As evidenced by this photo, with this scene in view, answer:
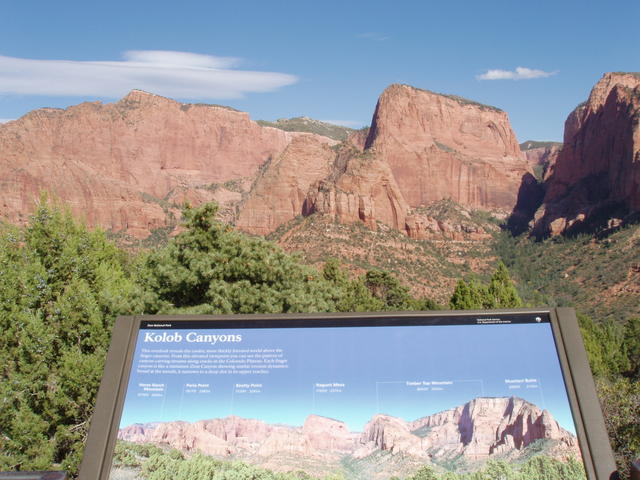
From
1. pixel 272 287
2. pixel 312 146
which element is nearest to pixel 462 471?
pixel 272 287

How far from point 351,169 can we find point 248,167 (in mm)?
97636

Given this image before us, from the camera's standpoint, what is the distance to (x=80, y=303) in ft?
36.7

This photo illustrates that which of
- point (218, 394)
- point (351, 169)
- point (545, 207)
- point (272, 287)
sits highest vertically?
point (545, 207)

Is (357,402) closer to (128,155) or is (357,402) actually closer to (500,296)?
(500,296)

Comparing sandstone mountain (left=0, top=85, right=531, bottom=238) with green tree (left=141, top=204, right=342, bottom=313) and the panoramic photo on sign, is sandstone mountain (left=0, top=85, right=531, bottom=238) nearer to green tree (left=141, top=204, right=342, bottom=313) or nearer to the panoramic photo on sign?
green tree (left=141, top=204, right=342, bottom=313)

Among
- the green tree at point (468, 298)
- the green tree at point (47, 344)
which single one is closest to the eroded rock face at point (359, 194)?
the green tree at point (468, 298)

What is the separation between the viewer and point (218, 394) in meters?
4.93

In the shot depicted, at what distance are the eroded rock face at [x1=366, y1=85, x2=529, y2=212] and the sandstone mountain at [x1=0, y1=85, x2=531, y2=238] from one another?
0.85 ft

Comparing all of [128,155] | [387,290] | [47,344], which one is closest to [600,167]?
[387,290]

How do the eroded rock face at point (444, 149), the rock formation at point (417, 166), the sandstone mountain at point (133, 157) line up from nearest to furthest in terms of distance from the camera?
the rock formation at point (417, 166)
the eroded rock face at point (444, 149)
the sandstone mountain at point (133, 157)

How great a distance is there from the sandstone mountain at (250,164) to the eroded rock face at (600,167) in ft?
63.6

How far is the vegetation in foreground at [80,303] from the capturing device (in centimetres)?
991

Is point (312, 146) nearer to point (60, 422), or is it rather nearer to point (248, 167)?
point (248, 167)

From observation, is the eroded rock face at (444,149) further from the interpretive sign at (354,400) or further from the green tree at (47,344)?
the interpretive sign at (354,400)
